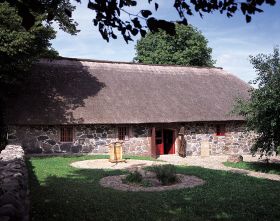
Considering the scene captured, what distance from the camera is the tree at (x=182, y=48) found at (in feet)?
133

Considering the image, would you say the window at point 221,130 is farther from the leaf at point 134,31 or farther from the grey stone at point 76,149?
the leaf at point 134,31

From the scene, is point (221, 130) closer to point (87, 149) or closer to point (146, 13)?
point (87, 149)

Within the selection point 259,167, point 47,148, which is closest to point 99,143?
point 47,148

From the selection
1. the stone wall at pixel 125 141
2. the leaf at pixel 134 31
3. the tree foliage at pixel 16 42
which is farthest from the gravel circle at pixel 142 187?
the tree foliage at pixel 16 42

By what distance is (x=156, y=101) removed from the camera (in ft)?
83.1

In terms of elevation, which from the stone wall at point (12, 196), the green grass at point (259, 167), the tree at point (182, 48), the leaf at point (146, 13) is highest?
the tree at point (182, 48)

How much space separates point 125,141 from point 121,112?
6.29 ft

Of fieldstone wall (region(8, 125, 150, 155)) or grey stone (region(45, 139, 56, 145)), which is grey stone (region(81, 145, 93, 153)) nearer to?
fieldstone wall (region(8, 125, 150, 155))

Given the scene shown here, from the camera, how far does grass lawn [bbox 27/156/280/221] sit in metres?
8.41

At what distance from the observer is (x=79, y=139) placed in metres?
22.5

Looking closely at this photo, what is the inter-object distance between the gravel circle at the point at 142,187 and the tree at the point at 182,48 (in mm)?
28076

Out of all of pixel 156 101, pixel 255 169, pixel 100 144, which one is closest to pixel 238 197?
pixel 255 169

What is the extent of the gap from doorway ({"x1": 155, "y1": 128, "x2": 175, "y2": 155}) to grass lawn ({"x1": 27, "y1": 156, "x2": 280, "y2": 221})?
11.3m

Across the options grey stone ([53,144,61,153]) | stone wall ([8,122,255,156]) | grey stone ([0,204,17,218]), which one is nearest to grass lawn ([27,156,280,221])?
grey stone ([0,204,17,218])
